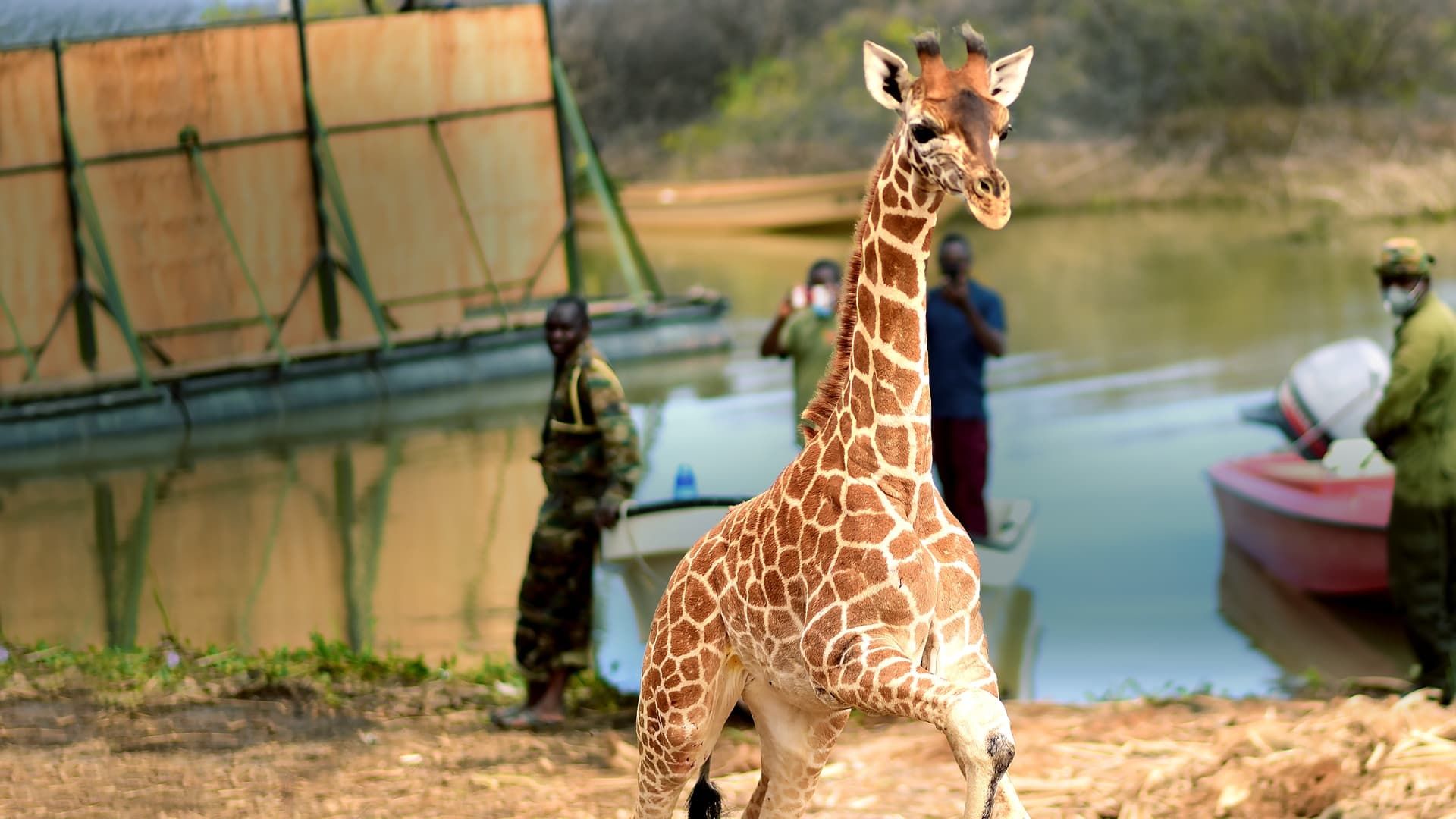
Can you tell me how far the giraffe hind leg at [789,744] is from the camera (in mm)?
4316

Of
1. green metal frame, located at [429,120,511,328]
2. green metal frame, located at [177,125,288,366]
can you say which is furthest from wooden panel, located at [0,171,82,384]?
green metal frame, located at [429,120,511,328]

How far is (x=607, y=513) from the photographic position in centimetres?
680

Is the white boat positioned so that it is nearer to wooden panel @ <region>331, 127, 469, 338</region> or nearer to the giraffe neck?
the giraffe neck

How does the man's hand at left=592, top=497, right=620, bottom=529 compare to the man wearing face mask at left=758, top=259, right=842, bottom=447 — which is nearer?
the man's hand at left=592, top=497, right=620, bottom=529

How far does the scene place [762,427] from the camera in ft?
50.2

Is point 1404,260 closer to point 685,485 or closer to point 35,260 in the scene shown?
point 685,485

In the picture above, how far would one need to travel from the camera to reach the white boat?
6.88m

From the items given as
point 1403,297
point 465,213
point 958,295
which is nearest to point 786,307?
point 958,295

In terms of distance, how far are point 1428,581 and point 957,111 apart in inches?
182

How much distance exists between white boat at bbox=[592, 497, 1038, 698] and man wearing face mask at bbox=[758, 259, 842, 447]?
48.8 inches

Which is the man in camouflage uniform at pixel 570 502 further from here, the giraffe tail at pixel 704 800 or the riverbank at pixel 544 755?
the giraffe tail at pixel 704 800

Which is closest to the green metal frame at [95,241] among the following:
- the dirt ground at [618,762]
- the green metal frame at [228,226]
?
the green metal frame at [228,226]

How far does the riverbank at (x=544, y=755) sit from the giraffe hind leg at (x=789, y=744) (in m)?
1.39

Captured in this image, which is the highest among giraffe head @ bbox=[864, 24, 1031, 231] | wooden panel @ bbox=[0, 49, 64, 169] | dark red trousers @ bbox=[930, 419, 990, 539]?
wooden panel @ bbox=[0, 49, 64, 169]
